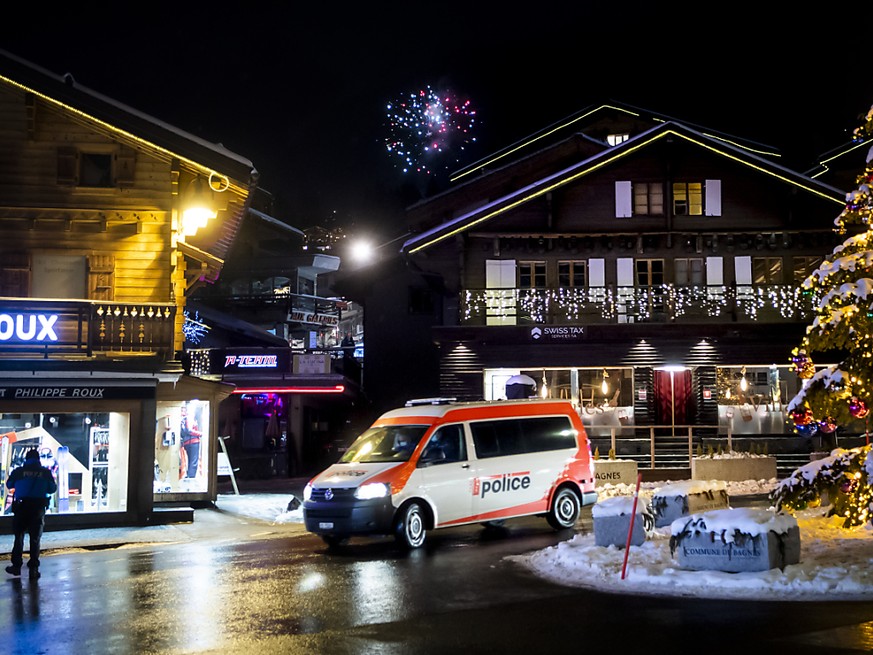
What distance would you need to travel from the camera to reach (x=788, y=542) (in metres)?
11.5

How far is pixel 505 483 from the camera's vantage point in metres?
17.0

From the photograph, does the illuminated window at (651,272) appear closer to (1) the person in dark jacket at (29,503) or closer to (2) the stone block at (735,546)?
(2) the stone block at (735,546)

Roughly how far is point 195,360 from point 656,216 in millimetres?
17321

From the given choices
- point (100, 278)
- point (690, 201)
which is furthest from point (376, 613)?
point (690, 201)

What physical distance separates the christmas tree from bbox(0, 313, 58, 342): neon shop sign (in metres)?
15.3

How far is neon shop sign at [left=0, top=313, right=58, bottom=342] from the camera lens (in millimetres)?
20547

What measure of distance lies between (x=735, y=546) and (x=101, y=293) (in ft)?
54.6

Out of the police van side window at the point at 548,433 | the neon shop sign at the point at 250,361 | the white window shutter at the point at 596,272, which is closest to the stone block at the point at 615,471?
the police van side window at the point at 548,433

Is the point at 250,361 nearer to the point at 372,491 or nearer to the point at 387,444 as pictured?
the point at 387,444

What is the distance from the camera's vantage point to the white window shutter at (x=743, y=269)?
35000mm

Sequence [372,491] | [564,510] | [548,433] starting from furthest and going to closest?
[548,433] → [564,510] → [372,491]

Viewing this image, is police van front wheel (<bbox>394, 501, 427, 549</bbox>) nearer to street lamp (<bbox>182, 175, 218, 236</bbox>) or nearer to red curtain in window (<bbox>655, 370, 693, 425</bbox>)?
street lamp (<bbox>182, 175, 218, 236</bbox>)

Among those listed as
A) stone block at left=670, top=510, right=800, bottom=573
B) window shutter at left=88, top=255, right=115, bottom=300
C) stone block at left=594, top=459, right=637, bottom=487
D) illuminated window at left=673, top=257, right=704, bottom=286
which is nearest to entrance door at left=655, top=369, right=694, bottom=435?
illuminated window at left=673, top=257, right=704, bottom=286

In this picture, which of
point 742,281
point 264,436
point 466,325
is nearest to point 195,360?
point 264,436
